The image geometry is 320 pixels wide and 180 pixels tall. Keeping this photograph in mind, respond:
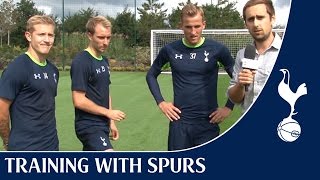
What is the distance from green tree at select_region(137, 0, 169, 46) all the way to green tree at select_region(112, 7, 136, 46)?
21cm

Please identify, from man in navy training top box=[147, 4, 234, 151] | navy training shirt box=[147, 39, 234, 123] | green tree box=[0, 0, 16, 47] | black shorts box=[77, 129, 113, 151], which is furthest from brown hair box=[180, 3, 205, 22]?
green tree box=[0, 0, 16, 47]

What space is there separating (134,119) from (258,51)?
11.7ft

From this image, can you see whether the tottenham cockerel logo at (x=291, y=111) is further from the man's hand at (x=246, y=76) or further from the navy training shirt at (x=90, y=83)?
the navy training shirt at (x=90, y=83)

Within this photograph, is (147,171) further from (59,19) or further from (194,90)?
(59,19)

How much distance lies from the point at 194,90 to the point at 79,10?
18.0 ft

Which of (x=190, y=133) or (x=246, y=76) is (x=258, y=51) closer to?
(x=246, y=76)

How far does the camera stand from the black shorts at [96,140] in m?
2.41

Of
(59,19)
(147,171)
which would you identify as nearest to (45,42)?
(147,171)

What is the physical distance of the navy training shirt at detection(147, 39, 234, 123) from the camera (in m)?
2.39

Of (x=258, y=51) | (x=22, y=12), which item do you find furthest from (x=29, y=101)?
(x=22, y=12)

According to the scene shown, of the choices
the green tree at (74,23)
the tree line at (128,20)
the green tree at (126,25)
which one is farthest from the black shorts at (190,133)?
the green tree at (126,25)

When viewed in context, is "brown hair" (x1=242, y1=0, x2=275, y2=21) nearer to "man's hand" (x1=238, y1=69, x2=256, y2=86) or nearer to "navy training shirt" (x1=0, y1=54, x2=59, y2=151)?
"man's hand" (x1=238, y1=69, x2=256, y2=86)

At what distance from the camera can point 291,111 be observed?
2074 millimetres

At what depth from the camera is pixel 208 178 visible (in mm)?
2170
